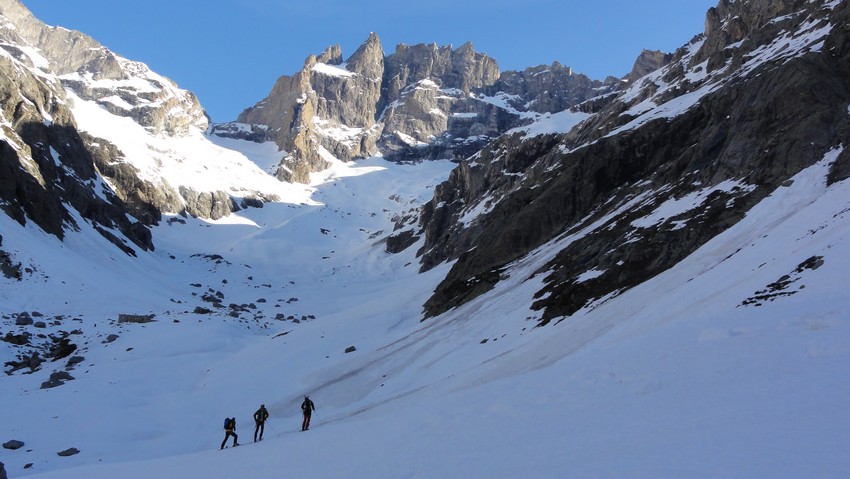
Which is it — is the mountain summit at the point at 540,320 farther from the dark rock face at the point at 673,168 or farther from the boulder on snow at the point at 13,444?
the boulder on snow at the point at 13,444

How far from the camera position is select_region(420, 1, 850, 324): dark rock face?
118 ft

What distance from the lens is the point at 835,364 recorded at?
11.2 metres

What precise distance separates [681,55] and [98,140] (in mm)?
135269

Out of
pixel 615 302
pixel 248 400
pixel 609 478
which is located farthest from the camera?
pixel 248 400

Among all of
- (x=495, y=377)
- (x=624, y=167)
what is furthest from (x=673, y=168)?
(x=495, y=377)

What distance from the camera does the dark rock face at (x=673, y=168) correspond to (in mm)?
A: 35938

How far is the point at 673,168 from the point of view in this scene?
51.1m

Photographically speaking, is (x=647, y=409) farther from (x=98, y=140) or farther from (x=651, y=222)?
(x=98, y=140)

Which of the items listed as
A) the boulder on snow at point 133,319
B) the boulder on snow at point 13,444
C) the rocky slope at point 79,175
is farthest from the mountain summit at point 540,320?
the rocky slope at point 79,175

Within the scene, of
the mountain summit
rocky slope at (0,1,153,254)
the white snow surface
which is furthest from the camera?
rocky slope at (0,1,153,254)

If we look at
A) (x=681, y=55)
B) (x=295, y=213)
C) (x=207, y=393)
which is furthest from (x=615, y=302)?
(x=295, y=213)

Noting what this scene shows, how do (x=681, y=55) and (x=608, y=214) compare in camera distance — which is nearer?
(x=608, y=214)

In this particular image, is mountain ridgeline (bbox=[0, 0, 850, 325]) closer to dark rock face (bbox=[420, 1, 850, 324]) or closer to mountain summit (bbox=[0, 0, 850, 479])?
dark rock face (bbox=[420, 1, 850, 324])

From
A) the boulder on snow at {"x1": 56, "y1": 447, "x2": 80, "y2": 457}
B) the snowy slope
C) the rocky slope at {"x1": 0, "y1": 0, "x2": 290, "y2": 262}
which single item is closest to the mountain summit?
the snowy slope
